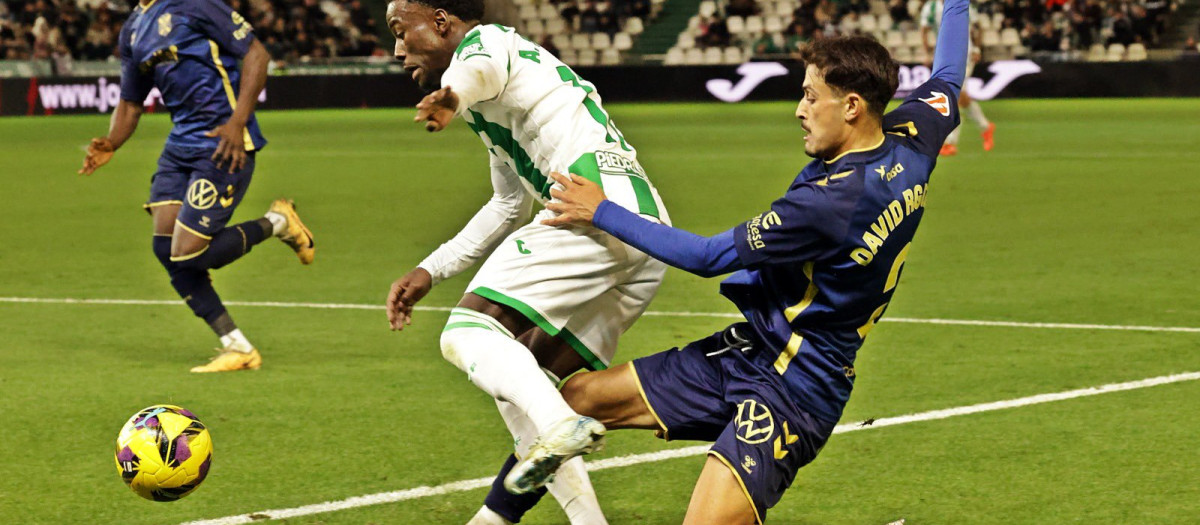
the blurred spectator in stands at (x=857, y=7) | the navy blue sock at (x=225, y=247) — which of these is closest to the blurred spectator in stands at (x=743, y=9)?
the blurred spectator in stands at (x=857, y=7)

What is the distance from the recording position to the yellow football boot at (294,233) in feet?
26.5

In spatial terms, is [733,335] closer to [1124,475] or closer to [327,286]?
[1124,475]

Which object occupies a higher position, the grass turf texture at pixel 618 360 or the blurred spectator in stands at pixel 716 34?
the grass turf texture at pixel 618 360

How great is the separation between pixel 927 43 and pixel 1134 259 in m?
10.3

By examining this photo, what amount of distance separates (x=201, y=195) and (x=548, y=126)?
139 inches

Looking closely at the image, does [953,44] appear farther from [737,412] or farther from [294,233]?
[294,233]

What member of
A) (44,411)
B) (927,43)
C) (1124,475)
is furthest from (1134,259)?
(927,43)

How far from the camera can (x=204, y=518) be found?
4.93m

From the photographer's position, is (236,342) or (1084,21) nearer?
(236,342)

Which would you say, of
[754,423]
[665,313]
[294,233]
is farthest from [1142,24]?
[754,423]

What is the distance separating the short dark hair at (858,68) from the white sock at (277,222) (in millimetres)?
4579

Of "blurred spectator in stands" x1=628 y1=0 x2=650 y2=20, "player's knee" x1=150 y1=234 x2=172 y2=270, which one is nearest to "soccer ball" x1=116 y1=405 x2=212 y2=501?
"player's knee" x1=150 y1=234 x2=172 y2=270

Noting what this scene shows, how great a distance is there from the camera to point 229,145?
7.56 metres

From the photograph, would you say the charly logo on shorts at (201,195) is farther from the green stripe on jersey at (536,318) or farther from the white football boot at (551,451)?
the white football boot at (551,451)
